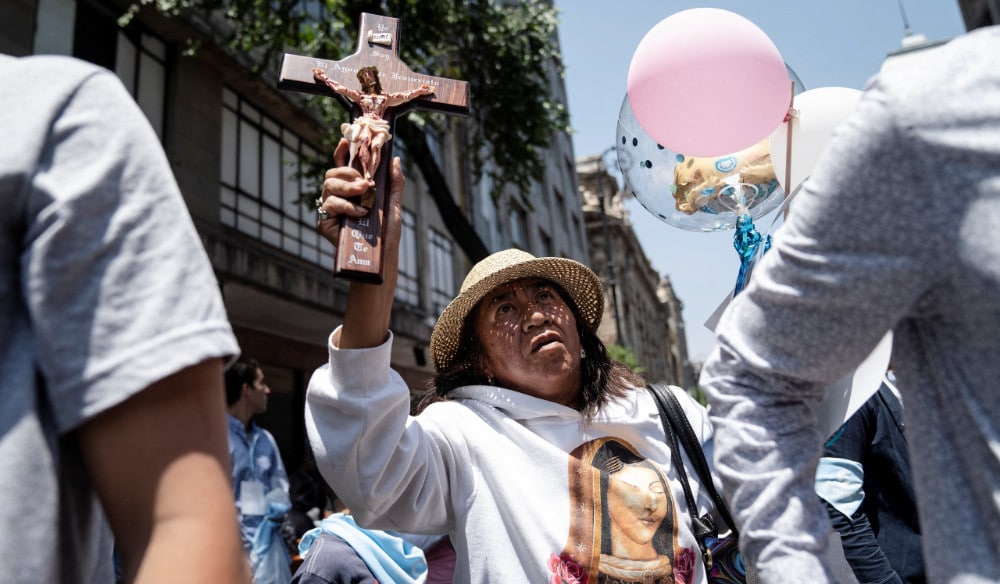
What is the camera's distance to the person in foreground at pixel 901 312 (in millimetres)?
842

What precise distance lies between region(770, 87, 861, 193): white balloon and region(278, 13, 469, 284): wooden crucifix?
91 cm

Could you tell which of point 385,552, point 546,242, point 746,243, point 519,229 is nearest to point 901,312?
point 746,243

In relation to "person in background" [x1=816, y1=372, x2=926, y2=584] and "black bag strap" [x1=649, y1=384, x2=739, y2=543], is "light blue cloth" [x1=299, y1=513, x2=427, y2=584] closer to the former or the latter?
"black bag strap" [x1=649, y1=384, x2=739, y2=543]

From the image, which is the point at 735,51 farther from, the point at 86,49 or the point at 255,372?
the point at 86,49

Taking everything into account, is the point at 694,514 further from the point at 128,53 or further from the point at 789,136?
the point at 128,53

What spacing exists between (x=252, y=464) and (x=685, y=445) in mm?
3804

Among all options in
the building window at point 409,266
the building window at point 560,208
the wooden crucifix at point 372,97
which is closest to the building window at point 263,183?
the building window at point 409,266

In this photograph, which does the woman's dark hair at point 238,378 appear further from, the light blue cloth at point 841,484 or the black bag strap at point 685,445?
the light blue cloth at point 841,484

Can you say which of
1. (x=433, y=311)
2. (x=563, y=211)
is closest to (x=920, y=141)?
(x=433, y=311)

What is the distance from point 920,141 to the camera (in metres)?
0.85

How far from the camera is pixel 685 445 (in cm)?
214

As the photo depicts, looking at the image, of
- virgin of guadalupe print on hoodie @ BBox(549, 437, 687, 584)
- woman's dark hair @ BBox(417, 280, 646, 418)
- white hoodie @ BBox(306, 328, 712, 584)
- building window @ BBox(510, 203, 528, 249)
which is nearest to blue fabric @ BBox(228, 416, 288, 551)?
woman's dark hair @ BBox(417, 280, 646, 418)

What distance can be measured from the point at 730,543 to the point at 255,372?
13.7ft

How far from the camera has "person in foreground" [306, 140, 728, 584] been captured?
1.70 m
